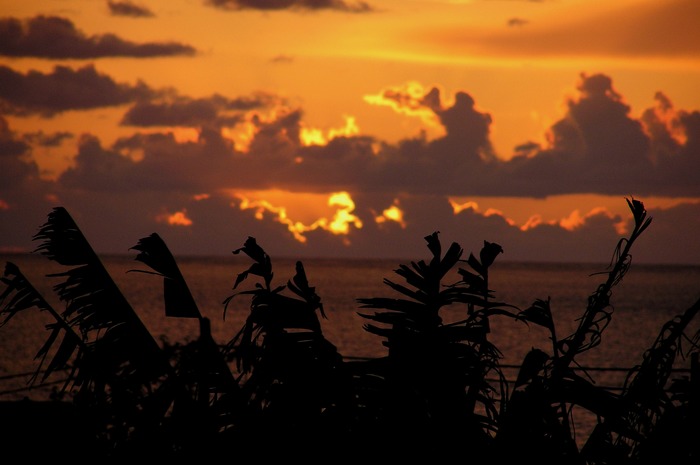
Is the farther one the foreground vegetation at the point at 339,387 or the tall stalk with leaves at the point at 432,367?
the tall stalk with leaves at the point at 432,367

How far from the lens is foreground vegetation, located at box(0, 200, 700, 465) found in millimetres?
6496

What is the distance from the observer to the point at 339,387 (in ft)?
22.2

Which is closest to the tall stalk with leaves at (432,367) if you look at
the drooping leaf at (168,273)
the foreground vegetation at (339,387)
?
the foreground vegetation at (339,387)

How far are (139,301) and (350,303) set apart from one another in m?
26.3

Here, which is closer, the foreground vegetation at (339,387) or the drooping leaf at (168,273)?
the foreground vegetation at (339,387)

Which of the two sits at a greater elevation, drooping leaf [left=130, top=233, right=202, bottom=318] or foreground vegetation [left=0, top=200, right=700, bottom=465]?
drooping leaf [left=130, top=233, right=202, bottom=318]

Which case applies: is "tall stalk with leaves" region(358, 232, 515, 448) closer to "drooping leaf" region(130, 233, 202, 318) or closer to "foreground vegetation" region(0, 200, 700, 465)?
"foreground vegetation" region(0, 200, 700, 465)

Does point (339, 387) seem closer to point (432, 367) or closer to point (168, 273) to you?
point (432, 367)

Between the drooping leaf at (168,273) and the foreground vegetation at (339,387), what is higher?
the drooping leaf at (168,273)

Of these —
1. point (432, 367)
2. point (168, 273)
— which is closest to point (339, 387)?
point (432, 367)

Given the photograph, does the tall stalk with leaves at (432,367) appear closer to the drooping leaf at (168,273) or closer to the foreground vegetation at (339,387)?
the foreground vegetation at (339,387)

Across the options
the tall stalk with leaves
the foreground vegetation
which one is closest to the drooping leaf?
the foreground vegetation

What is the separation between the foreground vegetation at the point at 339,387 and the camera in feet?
21.3

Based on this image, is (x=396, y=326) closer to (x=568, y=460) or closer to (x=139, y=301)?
(x=568, y=460)
